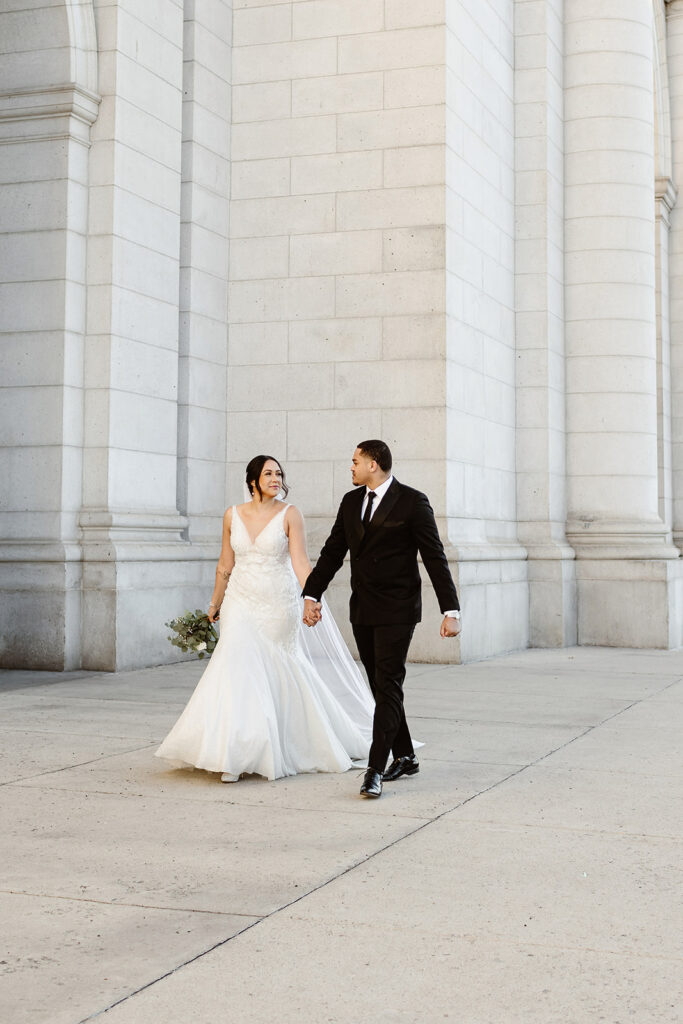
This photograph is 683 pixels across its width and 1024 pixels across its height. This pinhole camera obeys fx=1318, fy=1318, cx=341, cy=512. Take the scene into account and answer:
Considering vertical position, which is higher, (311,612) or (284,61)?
(284,61)

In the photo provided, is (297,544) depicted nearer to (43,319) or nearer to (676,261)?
(43,319)

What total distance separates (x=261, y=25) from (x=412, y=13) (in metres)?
1.86

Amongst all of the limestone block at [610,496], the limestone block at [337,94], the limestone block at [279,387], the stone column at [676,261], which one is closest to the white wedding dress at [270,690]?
the limestone block at [279,387]

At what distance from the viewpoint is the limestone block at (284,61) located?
15.1 metres

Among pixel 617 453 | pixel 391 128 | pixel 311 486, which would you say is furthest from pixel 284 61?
pixel 617 453

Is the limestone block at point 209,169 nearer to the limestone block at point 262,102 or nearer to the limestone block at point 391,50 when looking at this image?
the limestone block at point 262,102

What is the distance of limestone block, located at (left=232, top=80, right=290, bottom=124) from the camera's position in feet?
50.1

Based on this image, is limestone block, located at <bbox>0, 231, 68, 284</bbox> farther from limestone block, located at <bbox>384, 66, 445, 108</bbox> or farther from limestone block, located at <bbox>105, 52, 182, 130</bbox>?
limestone block, located at <bbox>384, 66, 445, 108</bbox>

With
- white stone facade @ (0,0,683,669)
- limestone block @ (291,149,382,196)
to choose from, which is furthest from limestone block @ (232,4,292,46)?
limestone block @ (291,149,382,196)

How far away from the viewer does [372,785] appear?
22.4 feet

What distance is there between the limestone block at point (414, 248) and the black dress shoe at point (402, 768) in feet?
26.5

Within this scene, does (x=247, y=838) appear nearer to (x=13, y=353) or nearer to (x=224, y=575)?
(x=224, y=575)

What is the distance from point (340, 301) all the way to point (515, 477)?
372 centimetres

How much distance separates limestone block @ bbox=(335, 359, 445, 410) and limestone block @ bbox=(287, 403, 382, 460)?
0.38ft
